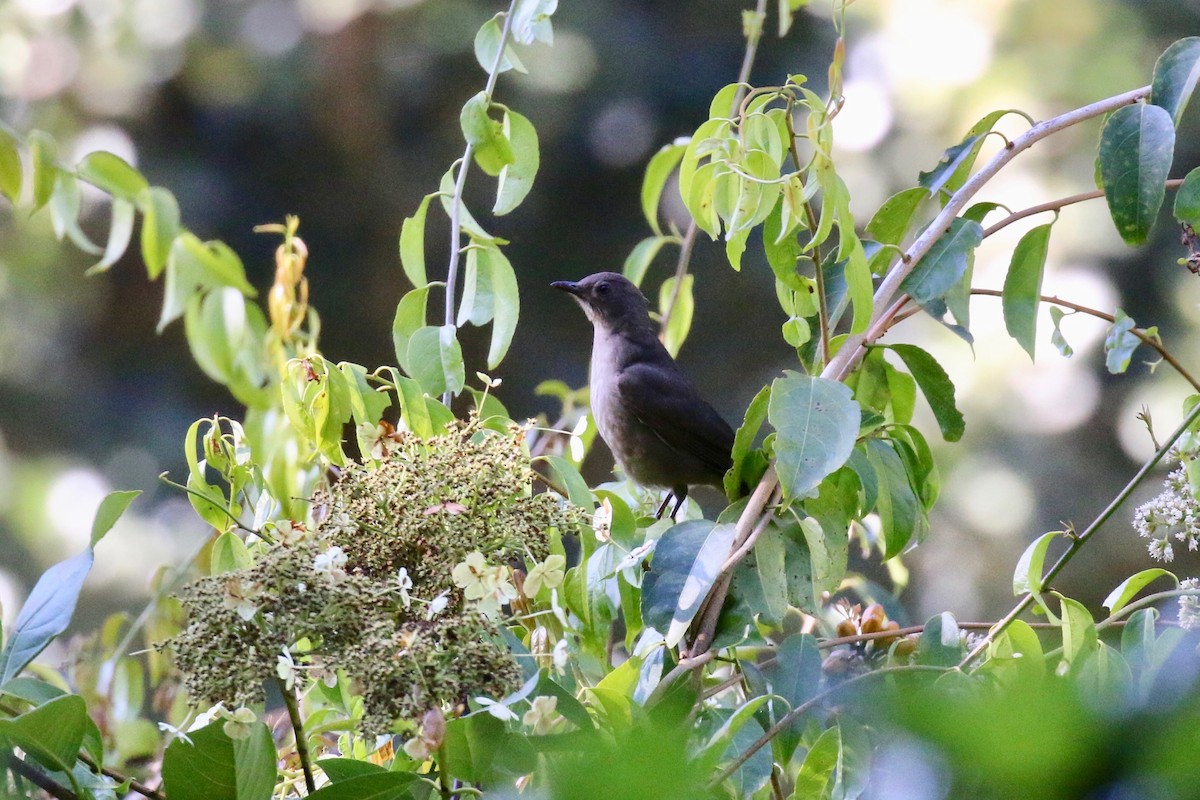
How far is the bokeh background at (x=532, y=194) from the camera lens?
703 centimetres

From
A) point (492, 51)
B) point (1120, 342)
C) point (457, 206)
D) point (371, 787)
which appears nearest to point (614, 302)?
point (492, 51)

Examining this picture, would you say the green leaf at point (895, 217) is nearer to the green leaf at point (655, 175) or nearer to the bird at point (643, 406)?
the green leaf at point (655, 175)

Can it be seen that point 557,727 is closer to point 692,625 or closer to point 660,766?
point 692,625

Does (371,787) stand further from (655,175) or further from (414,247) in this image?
(655,175)

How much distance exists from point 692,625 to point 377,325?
5.95 metres

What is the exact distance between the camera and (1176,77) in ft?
5.24

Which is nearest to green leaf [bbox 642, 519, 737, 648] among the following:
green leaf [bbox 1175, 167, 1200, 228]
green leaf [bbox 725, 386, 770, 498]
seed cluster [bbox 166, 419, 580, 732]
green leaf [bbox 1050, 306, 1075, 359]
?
green leaf [bbox 725, 386, 770, 498]

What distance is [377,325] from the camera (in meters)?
7.39

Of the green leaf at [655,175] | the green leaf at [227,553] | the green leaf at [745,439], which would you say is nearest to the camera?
the green leaf at [227,553]

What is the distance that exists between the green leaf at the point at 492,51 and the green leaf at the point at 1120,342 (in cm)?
96

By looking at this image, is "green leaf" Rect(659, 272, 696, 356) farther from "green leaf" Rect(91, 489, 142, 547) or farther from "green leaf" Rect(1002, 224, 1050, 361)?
"green leaf" Rect(91, 489, 142, 547)

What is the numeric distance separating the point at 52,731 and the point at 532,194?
6721 millimetres

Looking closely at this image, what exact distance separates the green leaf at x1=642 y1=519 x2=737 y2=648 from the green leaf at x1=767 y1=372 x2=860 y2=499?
167mm

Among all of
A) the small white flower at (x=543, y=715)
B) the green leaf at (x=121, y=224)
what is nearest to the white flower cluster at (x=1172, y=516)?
the small white flower at (x=543, y=715)
